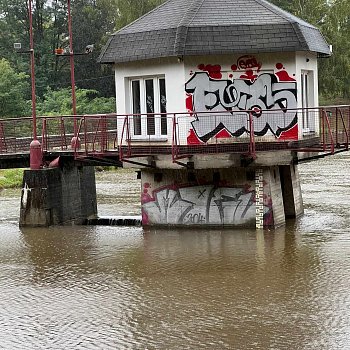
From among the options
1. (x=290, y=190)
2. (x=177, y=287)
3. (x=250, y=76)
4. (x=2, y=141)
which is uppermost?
(x=250, y=76)

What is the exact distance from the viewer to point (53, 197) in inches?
1070

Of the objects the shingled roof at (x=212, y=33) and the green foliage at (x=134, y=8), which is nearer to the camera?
the shingled roof at (x=212, y=33)

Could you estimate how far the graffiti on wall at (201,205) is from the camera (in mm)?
24703

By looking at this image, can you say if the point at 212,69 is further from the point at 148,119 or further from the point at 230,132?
the point at 148,119

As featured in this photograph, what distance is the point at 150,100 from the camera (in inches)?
1011

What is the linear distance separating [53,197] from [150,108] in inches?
160

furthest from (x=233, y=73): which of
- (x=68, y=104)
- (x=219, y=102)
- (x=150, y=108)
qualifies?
(x=68, y=104)

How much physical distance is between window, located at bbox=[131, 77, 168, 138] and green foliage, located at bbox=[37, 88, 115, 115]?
4154 centimetres

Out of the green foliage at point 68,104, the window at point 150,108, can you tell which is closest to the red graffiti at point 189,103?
the window at point 150,108

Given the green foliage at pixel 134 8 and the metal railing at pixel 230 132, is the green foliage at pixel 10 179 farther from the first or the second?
the green foliage at pixel 134 8

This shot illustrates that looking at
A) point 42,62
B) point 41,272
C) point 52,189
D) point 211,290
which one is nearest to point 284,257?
point 211,290

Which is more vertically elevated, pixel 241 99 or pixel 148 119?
pixel 241 99

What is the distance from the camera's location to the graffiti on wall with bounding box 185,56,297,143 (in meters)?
24.5

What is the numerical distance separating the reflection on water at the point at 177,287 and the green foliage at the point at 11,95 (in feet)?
130
